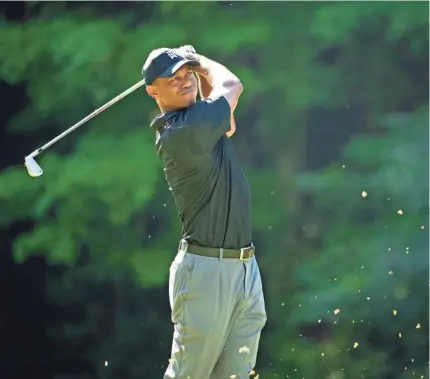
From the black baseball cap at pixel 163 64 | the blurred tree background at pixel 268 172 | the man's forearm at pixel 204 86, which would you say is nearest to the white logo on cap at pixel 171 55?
the black baseball cap at pixel 163 64

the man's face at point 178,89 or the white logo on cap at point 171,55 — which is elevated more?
the white logo on cap at point 171,55

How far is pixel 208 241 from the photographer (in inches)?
123

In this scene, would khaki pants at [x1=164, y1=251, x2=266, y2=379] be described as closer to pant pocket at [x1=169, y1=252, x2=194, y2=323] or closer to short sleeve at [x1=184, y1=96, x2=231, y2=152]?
pant pocket at [x1=169, y1=252, x2=194, y2=323]

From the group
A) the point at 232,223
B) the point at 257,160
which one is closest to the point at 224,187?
the point at 232,223

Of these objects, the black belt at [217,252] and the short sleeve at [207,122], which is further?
the black belt at [217,252]

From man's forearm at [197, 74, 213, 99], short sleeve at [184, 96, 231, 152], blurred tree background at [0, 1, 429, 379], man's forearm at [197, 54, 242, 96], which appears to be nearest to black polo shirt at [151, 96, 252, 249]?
short sleeve at [184, 96, 231, 152]

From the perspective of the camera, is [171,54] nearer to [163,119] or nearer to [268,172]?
[163,119]

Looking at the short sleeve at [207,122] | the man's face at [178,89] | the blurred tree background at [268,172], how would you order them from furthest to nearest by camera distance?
the blurred tree background at [268,172] → the man's face at [178,89] → the short sleeve at [207,122]

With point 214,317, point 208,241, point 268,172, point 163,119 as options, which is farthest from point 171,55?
point 268,172

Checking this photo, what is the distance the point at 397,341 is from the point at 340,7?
1.81 metres

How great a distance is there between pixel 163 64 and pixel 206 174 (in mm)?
393

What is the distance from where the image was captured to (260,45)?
494 centimetres

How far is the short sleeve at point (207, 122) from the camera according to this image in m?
3.00

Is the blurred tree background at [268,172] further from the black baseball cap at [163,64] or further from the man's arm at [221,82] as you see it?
the black baseball cap at [163,64]
